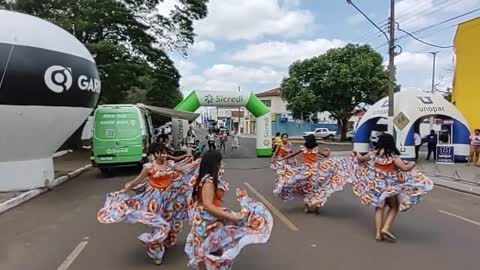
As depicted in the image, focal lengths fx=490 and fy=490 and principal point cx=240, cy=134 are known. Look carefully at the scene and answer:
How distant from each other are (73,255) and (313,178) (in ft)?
15.8

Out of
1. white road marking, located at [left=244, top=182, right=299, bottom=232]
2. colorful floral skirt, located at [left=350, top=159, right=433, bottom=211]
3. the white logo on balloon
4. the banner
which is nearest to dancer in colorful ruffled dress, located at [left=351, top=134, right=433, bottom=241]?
colorful floral skirt, located at [left=350, top=159, right=433, bottom=211]

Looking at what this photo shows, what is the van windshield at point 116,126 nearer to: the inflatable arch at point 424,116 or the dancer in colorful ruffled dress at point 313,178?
the dancer in colorful ruffled dress at point 313,178

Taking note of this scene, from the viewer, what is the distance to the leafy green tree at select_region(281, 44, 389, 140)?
45.7 metres

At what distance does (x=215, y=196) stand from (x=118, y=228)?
443cm

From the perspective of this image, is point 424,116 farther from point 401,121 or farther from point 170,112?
point 170,112

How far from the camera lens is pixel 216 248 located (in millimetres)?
4801

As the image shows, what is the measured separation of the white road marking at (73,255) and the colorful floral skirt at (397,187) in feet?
14.4

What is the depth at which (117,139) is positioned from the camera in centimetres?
1716

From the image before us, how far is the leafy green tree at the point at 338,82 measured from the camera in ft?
150

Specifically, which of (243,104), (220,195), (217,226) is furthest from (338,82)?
(217,226)

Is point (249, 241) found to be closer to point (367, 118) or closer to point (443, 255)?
point (443, 255)

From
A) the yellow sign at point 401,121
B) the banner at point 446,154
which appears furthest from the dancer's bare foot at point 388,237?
the banner at point 446,154

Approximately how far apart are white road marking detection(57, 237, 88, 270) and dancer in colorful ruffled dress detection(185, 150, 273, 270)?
2.33 metres

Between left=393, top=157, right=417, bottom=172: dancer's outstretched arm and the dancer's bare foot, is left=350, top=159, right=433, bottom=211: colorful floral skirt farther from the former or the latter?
the dancer's bare foot
